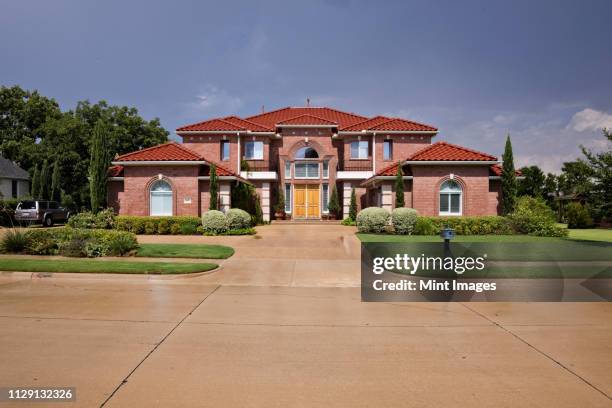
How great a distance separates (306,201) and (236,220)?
9.89 meters

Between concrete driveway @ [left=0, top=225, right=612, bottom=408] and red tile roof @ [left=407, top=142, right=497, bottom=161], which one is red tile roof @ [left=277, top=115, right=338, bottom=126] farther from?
concrete driveway @ [left=0, top=225, right=612, bottom=408]

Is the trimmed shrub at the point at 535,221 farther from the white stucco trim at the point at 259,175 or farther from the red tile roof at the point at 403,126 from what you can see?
the white stucco trim at the point at 259,175

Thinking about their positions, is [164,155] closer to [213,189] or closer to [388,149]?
[213,189]

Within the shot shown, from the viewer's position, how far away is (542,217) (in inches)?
800

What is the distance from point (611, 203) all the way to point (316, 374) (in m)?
15.9

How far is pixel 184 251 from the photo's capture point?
14.1 metres

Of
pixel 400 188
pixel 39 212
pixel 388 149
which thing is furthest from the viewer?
pixel 388 149

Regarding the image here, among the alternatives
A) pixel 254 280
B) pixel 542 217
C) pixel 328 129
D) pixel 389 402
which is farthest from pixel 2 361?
pixel 328 129

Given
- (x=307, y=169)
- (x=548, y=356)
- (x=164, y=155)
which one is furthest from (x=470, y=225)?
(x=164, y=155)

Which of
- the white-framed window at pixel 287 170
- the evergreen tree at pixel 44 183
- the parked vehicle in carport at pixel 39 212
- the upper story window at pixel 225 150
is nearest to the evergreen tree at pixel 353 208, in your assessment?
the white-framed window at pixel 287 170

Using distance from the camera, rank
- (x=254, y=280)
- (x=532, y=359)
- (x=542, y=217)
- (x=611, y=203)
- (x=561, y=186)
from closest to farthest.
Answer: (x=532, y=359) < (x=254, y=280) < (x=611, y=203) < (x=542, y=217) < (x=561, y=186)

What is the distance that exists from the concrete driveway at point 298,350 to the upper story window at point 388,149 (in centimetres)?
2155

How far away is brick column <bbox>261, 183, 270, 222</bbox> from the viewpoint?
93.9 ft

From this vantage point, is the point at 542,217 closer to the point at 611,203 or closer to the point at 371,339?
the point at 611,203
